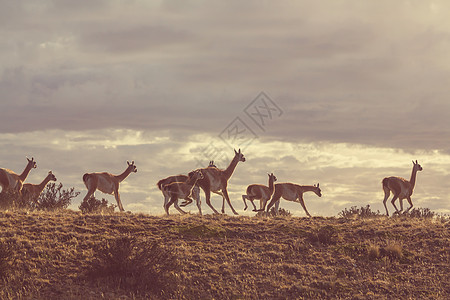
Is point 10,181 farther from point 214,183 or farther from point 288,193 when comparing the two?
point 288,193

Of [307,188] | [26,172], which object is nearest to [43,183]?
[26,172]

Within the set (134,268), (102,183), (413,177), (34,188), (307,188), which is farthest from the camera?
(413,177)

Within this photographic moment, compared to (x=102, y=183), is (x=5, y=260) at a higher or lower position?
lower

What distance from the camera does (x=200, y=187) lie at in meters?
29.0

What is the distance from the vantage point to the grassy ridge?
17.6 meters

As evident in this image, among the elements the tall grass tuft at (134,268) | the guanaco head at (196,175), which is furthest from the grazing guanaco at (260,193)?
the tall grass tuft at (134,268)

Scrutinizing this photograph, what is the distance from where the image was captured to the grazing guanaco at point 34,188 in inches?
1271

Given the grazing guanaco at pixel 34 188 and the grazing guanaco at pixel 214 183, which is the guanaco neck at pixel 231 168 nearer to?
the grazing guanaco at pixel 214 183

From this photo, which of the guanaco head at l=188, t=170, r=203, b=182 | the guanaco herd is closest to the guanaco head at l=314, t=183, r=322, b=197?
the guanaco herd

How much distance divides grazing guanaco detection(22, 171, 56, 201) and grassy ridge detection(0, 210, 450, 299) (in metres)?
8.93

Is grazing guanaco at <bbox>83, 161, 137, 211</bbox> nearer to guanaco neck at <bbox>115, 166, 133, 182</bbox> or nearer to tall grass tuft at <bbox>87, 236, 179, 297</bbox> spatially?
guanaco neck at <bbox>115, 166, 133, 182</bbox>

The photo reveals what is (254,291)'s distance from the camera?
1762 cm

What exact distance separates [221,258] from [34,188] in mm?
17206

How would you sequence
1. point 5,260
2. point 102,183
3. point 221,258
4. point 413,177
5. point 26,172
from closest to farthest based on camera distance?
point 5,260
point 221,258
point 102,183
point 26,172
point 413,177
